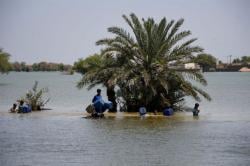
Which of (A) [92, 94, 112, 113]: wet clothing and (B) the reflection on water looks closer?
(B) the reflection on water

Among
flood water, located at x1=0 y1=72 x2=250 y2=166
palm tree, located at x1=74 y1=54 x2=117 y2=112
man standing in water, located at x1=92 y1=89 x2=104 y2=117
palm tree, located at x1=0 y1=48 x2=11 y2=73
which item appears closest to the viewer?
flood water, located at x1=0 y1=72 x2=250 y2=166

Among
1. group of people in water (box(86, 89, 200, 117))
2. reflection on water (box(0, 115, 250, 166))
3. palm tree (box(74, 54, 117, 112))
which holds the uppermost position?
palm tree (box(74, 54, 117, 112))

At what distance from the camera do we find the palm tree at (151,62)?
91.3 feet

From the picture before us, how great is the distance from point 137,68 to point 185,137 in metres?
8.57

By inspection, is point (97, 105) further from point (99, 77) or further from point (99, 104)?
point (99, 77)

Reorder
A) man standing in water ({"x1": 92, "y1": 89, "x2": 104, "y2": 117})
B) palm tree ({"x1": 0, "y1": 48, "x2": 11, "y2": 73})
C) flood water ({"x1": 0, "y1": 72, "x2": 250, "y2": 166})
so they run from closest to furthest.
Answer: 1. flood water ({"x1": 0, "y1": 72, "x2": 250, "y2": 166})
2. man standing in water ({"x1": 92, "y1": 89, "x2": 104, "y2": 117})
3. palm tree ({"x1": 0, "y1": 48, "x2": 11, "y2": 73})

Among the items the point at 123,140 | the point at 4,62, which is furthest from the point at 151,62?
the point at 4,62

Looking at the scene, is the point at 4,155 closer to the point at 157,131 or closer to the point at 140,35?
the point at 157,131

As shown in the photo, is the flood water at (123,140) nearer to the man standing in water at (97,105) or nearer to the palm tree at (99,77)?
the man standing in water at (97,105)

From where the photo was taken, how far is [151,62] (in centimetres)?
2822

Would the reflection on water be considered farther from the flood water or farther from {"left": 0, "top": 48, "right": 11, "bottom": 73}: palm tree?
{"left": 0, "top": 48, "right": 11, "bottom": 73}: palm tree

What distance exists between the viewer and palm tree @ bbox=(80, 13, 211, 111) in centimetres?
2783

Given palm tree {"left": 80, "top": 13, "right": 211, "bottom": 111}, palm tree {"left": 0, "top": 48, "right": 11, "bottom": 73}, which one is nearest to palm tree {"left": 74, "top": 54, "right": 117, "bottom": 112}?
palm tree {"left": 80, "top": 13, "right": 211, "bottom": 111}

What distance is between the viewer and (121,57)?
93.3 ft
